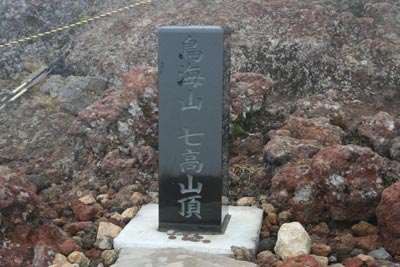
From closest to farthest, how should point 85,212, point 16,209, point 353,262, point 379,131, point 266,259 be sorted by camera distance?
point 353,262 < point 266,259 < point 16,209 < point 85,212 < point 379,131

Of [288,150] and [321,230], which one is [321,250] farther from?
[288,150]

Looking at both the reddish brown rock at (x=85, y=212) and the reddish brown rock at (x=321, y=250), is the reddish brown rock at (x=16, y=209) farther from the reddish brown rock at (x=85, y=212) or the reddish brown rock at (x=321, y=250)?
the reddish brown rock at (x=321, y=250)

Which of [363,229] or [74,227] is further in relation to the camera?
[74,227]

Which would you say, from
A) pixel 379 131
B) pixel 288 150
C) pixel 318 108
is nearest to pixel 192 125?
pixel 288 150

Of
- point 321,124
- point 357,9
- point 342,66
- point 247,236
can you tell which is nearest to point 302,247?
point 247,236

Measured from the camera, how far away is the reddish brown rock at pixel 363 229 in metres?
5.09

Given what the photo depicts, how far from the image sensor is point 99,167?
6.82 meters

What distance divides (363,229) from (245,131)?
2.53 meters

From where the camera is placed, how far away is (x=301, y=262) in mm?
4273

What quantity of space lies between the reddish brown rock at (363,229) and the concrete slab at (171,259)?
52.3 inches

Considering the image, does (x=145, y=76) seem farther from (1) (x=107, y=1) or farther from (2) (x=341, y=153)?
(1) (x=107, y=1)

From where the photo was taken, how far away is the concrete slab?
174 inches

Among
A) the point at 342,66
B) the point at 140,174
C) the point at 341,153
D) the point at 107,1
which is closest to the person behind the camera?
the point at 341,153

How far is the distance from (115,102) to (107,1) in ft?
15.1
